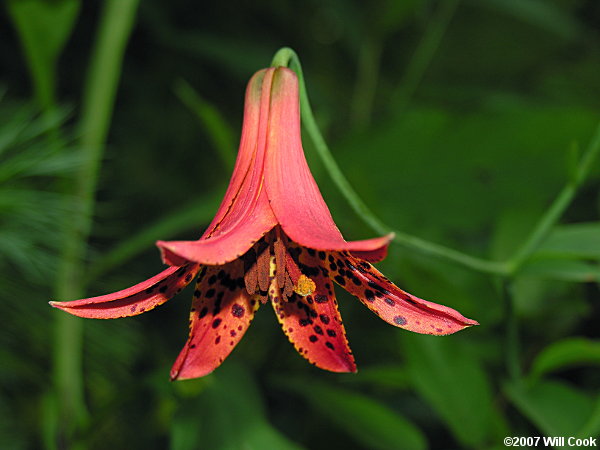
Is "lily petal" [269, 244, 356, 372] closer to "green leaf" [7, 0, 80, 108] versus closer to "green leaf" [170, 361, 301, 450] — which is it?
"green leaf" [170, 361, 301, 450]

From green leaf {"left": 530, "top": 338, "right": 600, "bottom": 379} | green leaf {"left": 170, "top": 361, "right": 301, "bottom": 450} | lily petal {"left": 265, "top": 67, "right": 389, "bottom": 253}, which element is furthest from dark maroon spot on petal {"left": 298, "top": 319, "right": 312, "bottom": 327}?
green leaf {"left": 530, "top": 338, "right": 600, "bottom": 379}

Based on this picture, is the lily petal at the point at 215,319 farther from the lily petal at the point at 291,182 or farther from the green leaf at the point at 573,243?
the green leaf at the point at 573,243

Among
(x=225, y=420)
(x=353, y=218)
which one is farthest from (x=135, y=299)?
(x=353, y=218)

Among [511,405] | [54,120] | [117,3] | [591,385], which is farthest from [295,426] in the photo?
[117,3]

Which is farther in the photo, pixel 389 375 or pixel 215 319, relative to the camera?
pixel 389 375

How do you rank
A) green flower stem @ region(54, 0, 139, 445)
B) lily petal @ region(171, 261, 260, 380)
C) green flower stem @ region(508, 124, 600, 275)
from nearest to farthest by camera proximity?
1. lily petal @ region(171, 261, 260, 380)
2. green flower stem @ region(508, 124, 600, 275)
3. green flower stem @ region(54, 0, 139, 445)

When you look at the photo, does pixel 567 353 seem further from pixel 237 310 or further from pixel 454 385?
pixel 237 310
